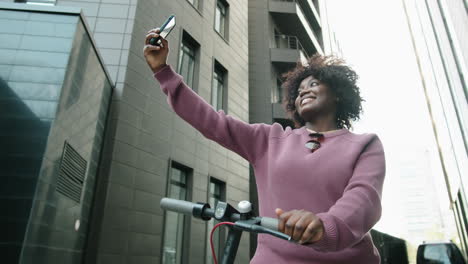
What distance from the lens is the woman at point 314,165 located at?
1181mm

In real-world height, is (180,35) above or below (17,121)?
above

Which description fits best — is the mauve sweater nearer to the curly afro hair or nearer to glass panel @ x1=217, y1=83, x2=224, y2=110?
the curly afro hair

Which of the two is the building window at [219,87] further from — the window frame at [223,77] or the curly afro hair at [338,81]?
the curly afro hair at [338,81]

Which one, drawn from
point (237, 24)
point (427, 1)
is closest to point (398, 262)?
point (427, 1)

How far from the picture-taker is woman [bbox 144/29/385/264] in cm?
118

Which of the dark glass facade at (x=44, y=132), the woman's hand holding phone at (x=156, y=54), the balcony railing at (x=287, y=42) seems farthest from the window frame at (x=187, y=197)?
the balcony railing at (x=287, y=42)

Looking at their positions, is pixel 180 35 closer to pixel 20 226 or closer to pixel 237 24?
pixel 237 24

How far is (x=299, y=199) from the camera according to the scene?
4.60 ft

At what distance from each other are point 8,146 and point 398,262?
16.8 metres

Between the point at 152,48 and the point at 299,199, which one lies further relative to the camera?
the point at 152,48

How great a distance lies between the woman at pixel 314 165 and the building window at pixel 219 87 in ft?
25.8

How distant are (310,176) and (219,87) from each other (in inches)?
350

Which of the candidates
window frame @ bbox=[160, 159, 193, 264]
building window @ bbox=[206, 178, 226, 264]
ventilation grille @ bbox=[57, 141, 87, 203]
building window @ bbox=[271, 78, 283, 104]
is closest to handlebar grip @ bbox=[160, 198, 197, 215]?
ventilation grille @ bbox=[57, 141, 87, 203]

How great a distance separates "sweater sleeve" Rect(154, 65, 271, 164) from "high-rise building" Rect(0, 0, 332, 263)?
10.3ft
